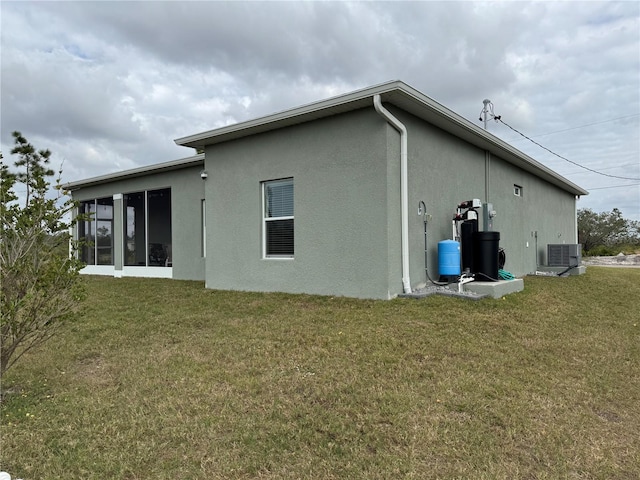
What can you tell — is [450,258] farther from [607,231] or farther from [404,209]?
[607,231]

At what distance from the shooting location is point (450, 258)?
7062mm

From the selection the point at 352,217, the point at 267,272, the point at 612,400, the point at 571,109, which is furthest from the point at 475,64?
the point at 612,400

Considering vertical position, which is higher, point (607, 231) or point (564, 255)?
point (607, 231)

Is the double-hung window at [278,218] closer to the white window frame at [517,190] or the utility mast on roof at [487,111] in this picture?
the white window frame at [517,190]

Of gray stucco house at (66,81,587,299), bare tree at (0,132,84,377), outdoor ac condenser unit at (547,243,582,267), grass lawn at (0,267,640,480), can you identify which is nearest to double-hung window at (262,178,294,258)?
gray stucco house at (66,81,587,299)

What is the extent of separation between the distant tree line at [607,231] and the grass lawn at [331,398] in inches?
1233

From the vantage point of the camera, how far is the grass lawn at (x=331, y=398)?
241 centimetres

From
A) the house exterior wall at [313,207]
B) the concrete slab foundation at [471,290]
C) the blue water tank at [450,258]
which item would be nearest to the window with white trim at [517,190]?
the concrete slab foundation at [471,290]

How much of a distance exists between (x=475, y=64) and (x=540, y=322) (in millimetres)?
8731

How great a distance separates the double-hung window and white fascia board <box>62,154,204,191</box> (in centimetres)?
283

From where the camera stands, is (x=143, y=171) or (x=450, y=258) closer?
(x=450, y=258)

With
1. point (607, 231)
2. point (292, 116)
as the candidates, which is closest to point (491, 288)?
point (292, 116)

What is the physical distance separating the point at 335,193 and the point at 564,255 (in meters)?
8.37

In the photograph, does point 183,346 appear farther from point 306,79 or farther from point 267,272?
point 306,79
